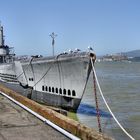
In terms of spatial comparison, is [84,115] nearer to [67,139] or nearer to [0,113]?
[0,113]

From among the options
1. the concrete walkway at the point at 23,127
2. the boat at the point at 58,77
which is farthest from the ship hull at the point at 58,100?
the concrete walkway at the point at 23,127

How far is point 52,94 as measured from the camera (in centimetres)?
2444

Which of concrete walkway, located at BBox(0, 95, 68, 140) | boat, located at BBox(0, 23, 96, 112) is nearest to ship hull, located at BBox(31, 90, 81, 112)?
boat, located at BBox(0, 23, 96, 112)

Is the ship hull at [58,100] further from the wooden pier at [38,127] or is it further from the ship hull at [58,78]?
the wooden pier at [38,127]

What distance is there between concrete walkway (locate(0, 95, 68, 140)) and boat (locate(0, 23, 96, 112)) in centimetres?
704

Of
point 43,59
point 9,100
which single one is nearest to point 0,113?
point 9,100

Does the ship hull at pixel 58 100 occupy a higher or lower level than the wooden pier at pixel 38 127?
lower

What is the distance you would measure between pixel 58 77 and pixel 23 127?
13.4 m

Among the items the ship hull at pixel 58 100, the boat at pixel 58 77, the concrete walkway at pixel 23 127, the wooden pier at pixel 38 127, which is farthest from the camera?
the ship hull at pixel 58 100

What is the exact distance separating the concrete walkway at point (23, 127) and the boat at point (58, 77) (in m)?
7.04

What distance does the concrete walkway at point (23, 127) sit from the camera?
9453mm

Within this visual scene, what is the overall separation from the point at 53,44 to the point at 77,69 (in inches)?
237

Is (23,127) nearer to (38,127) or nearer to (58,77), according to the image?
(38,127)

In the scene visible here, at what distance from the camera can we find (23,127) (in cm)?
1070
